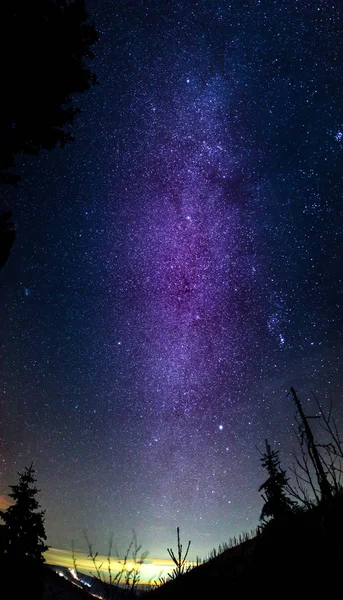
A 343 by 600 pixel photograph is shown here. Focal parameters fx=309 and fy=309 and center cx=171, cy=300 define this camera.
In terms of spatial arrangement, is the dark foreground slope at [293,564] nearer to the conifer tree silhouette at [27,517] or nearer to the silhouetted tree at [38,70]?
the silhouetted tree at [38,70]

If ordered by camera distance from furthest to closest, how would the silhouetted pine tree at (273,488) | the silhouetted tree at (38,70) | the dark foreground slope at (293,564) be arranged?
the silhouetted pine tree at (273,488) < the silhouetted tree at (38,70) < the dark foreground slope at (293,564)

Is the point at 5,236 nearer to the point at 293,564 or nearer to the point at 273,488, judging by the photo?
the point at 293,564

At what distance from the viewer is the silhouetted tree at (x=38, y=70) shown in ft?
19.4

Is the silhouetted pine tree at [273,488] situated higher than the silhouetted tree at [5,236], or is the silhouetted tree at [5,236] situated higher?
the silhouetted tree at [5,236]

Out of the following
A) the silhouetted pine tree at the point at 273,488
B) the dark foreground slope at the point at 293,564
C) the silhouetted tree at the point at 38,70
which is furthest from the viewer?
the silhouetted pine tree at the point at 273,488

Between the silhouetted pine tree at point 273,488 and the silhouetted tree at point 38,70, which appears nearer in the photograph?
the silhouetted tree at point 38,70

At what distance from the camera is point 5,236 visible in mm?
6363

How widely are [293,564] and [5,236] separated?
693 cm

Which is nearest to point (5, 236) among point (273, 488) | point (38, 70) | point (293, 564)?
point (38, 70)

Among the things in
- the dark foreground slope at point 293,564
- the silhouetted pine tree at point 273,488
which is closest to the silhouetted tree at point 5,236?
the dark foreground slope at point 293,564

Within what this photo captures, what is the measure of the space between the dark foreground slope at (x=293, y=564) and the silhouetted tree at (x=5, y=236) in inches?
254

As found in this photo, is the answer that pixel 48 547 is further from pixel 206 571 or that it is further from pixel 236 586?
pixel 236 586

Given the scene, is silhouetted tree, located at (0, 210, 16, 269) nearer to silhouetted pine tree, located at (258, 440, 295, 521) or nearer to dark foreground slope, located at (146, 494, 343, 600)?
dark foreground slope, located at (146, 494, 343, 600)

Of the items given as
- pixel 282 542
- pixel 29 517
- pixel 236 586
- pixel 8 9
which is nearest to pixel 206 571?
pixel 236 586
